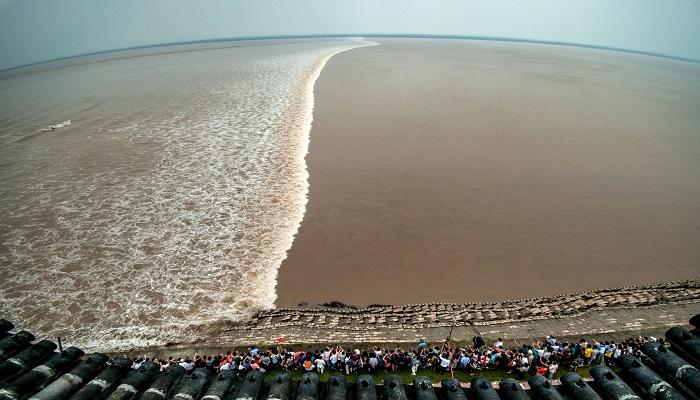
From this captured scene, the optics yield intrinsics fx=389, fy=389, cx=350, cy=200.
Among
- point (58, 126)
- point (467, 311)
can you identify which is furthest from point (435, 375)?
point (58, 126)

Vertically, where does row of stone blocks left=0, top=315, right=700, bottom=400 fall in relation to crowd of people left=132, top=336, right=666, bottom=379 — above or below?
above

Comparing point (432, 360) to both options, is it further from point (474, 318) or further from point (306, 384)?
point (306, 384)

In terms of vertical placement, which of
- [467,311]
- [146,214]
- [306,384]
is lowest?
[146,214]

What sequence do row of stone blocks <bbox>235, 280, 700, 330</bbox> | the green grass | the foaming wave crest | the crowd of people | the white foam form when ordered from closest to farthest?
the green grass, the crowd of people, row of stone blocks <bbox>235, 280, 700, 330</bbox>, the foaming wave crest, the white foam

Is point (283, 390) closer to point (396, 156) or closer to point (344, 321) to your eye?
point (344, 321)

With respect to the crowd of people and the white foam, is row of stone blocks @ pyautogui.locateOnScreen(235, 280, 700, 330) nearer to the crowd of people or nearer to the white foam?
the crowd of people

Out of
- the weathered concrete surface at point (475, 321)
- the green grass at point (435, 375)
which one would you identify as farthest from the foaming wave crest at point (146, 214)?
the green grass at point (435, 375)

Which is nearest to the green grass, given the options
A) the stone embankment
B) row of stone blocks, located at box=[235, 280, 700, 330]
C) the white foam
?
the stone embankment

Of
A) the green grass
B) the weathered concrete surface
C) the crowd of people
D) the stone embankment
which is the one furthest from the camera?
the stone embankment
